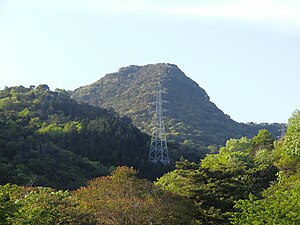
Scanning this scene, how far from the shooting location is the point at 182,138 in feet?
353

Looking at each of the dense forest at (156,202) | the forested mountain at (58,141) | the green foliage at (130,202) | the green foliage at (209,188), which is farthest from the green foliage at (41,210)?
the forested mountain at (58,141)

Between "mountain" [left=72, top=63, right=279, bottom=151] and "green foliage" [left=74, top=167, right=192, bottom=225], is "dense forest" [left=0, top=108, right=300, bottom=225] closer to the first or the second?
"green foliage" [left=74, top=167, right=192, bottom=225]

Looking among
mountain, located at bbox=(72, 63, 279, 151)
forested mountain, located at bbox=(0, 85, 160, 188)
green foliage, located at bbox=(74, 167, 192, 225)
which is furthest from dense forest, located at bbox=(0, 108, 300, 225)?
mountain, located at bbox=(72, 63, 279, 151)

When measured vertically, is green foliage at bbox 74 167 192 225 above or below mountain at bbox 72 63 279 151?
below

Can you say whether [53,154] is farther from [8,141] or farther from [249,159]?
[249,159]

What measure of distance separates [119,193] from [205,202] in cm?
634

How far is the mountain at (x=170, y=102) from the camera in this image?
115 metres

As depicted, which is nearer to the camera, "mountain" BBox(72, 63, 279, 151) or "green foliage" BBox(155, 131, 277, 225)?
"green foliage" BBox(155, 131, 277, 225)

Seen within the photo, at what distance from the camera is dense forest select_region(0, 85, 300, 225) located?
19297 millimetres

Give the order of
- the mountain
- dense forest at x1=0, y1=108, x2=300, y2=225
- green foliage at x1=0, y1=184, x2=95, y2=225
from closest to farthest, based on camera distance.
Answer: green foliage at x1=0, y1=184, x2=95, y2=225 → dense forest at x1=0, y1=108, x2=300, y2=225 → the mountain

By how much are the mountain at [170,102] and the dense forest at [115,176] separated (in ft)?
104

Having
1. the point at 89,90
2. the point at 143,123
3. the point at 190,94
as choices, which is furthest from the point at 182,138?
the point at 89,90

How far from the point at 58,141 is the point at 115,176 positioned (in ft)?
148

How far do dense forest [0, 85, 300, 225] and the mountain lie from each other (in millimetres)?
31717
